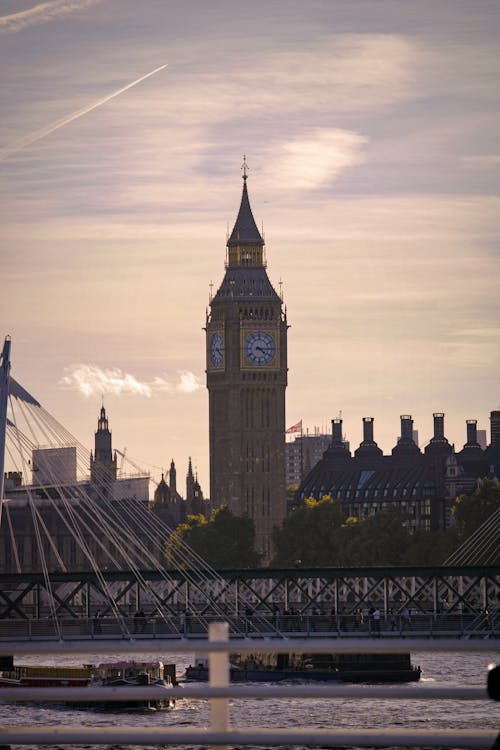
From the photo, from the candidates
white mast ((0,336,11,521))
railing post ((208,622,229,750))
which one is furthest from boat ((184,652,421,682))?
railing post ((208,622,229,750))

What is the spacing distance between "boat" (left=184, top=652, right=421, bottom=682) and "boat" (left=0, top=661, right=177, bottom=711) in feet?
13.5

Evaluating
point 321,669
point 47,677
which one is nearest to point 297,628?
point 321,669

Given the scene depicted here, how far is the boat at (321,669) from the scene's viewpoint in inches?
3848

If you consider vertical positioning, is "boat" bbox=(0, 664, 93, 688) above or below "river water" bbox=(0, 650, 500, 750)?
above

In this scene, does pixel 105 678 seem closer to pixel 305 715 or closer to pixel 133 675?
pixel 133 675

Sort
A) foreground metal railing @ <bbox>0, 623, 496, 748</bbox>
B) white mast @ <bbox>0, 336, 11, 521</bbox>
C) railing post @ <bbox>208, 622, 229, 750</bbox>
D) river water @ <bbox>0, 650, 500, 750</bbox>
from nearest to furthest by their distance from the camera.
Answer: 1. foreground metal railing @ <bbox>0, 623, 496, 748</bbox>
2. railing post @ <bbox>208, 622, 229, 750</bbox>
3. river water @ <bbox>0, 650, 500, 750</bbox>
4. white mast @ <bbox>0, 336, 11, 521</bbox>

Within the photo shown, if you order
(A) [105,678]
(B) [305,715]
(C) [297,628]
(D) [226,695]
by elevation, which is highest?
(C) [297,628]

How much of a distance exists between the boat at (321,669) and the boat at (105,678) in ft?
13.5

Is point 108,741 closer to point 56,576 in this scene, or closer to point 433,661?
point 56,576

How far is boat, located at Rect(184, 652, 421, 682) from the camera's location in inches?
3848

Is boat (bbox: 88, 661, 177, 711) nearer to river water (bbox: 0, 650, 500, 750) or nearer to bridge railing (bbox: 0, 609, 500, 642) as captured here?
river water (bbox: 0, 650, 500, 750)

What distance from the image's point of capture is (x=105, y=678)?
89.6 m

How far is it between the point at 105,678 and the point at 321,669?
17660 millimetres

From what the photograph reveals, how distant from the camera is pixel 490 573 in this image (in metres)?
88.9
